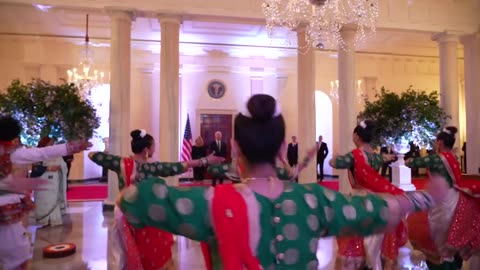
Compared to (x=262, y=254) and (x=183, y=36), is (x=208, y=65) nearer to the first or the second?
(x=183, y=36)

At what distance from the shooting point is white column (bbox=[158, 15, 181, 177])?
866 centimetres

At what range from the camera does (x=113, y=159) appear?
147 inches

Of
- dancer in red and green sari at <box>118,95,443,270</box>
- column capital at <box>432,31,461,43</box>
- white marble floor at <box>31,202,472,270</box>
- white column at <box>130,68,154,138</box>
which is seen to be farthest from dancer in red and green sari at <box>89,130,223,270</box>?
white column at <box>130,68,154,138</box>

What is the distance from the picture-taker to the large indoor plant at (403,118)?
876 centimetres

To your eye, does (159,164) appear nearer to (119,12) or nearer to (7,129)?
(7,129)

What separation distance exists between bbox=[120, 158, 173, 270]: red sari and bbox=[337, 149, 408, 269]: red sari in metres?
1.73

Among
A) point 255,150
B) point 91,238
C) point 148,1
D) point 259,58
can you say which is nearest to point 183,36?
point 259,58

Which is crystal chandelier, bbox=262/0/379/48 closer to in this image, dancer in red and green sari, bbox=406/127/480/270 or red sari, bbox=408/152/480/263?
dancer in red and green sari, bbox=406/127/480/270

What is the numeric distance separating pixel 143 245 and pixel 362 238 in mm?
2205

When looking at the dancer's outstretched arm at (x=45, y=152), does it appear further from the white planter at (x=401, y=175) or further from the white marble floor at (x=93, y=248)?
the white planter at (x=401, y=175)

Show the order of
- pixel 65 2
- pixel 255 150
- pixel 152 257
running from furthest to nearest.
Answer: pixel 65 2
pixel 152 257
pixel 255 150

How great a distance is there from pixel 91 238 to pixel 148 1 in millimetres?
5239

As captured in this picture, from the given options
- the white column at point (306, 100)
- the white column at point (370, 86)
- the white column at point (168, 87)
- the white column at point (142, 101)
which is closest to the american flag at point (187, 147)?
the white column at point (142, 101)

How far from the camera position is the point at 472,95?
10.6 meters
